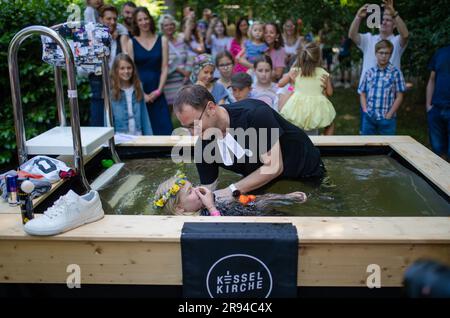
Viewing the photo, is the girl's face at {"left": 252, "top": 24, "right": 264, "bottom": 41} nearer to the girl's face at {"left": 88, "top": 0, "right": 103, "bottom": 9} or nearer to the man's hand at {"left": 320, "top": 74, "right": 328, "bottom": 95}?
the man's hand at {"left": 320, "top": 74, "right": 328, "bottom": 95}

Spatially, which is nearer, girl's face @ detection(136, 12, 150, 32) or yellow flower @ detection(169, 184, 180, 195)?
yellow flower @ detection(169, 184, 180, 195)

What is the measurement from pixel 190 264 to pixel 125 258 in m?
0.31

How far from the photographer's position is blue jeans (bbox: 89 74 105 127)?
491 centimetres

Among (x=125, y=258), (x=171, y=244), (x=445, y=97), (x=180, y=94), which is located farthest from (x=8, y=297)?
(x=445, y=97)

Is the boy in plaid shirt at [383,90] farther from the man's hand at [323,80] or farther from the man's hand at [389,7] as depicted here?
the man's hand at [323,80]

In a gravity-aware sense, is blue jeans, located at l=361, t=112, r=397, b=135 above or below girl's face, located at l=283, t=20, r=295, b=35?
below

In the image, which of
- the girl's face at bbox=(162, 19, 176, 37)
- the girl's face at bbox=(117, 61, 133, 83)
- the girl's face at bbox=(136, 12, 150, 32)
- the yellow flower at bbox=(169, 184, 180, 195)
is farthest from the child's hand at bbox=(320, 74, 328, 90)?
the girl's face at bbox=(162, 19, 176, 37)

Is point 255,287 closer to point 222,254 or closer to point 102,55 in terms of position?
point 222,254

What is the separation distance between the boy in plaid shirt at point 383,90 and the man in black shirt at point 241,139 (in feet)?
6.55

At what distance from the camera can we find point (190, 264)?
233 cm

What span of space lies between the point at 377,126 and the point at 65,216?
3.77m

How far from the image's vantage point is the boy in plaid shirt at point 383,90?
499 cm

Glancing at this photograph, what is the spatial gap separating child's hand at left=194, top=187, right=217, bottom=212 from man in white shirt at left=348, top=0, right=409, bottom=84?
309 cm

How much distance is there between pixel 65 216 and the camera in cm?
236
